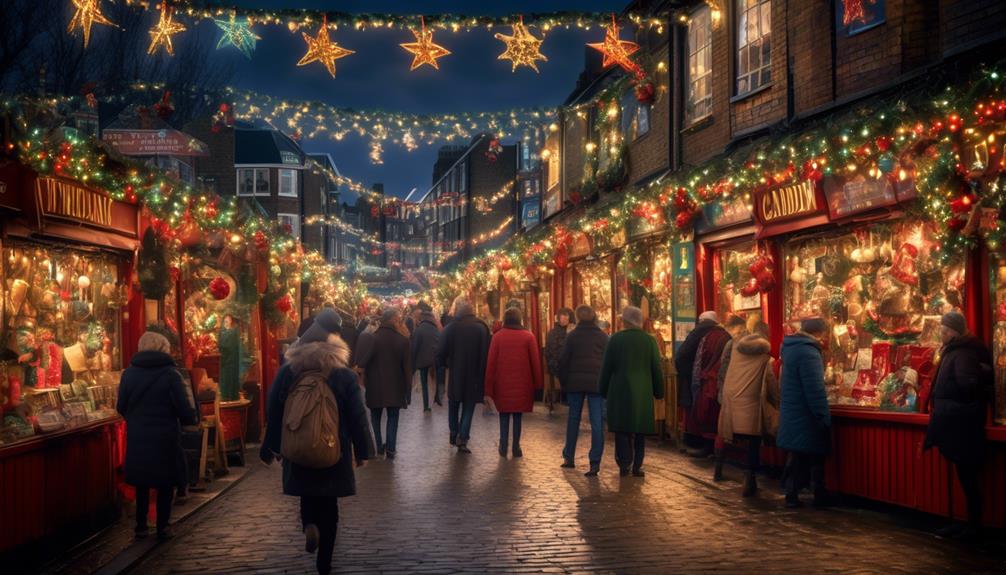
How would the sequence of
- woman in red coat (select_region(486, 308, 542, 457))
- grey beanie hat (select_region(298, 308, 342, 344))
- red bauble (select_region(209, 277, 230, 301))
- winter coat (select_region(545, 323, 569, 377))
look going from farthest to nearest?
winter coat (select_region(545, 323, 569, 377)), red bauble (select_region(209, 277, 230, 301)), woman in red coat (select_region(486, 308, 542, 457)), grey beanie hat (select_region(298, 308, 342, 344))

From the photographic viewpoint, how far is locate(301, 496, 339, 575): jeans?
690 centimetres

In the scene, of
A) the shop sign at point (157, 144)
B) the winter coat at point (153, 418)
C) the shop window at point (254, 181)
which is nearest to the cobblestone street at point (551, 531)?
the winter coat at point (153, 418)

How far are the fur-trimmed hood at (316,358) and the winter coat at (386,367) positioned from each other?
21.7ft

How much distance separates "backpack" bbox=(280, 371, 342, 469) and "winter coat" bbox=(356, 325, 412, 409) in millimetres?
6770

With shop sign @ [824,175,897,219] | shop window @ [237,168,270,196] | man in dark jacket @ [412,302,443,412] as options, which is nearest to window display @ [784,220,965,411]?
shop sign @ [824,175,897,219]

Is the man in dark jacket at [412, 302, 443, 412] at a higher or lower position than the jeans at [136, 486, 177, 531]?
higher

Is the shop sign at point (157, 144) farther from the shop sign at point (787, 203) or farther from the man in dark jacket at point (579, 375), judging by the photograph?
the shop sign at point (787, 203)

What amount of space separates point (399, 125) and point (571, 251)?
193 inches

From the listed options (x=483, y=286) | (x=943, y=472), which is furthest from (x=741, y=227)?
(x=483, y=286)

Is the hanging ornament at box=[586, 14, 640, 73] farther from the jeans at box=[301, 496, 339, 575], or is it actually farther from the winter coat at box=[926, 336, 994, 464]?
the jeans at box=[301, 496, 339, 575]

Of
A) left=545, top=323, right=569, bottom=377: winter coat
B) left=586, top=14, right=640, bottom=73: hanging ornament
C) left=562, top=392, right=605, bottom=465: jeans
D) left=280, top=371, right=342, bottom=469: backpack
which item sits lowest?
left=562, top=392, right=605, bottom=465: jeans

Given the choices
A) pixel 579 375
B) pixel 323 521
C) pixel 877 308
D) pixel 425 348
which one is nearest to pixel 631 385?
pixel 579 375

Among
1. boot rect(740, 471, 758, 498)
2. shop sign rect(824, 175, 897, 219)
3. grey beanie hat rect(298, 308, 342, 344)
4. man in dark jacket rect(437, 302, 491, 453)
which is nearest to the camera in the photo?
grey beanie hat rect(298, 308, 342, 344)

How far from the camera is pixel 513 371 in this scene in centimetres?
1351
